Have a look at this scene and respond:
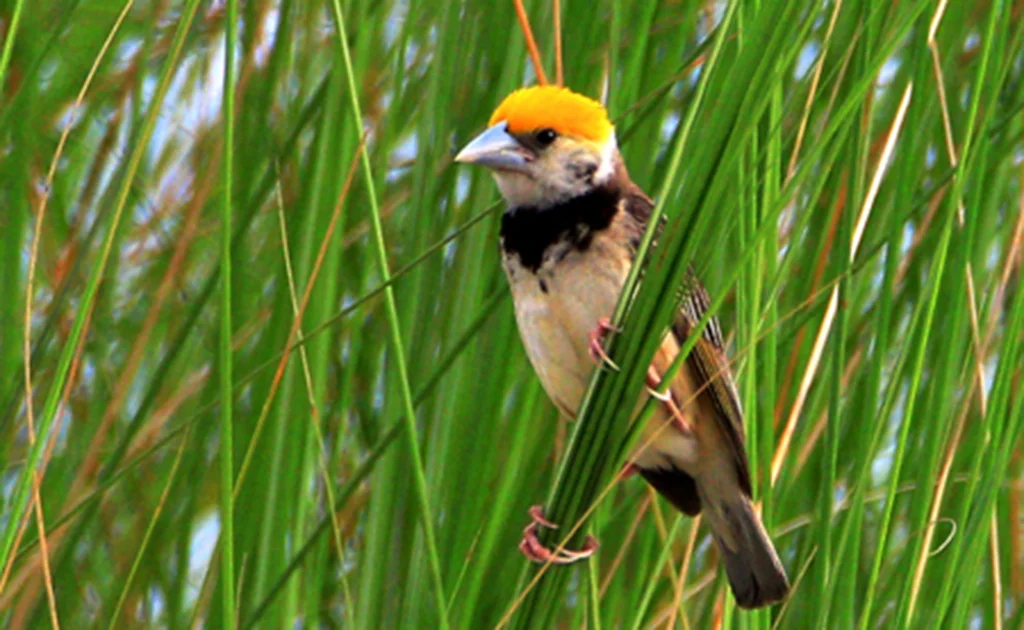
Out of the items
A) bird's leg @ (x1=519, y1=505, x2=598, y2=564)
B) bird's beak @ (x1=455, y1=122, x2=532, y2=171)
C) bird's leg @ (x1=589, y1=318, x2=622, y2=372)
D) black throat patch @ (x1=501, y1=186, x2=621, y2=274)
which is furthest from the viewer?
black throat patch @ (x1=501, y1=186, x2=621, y2=274)

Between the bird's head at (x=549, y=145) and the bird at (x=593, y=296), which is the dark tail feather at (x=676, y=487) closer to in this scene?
the bird at (x=593, y=296)

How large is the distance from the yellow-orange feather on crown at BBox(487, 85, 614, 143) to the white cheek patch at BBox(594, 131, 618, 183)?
11mm

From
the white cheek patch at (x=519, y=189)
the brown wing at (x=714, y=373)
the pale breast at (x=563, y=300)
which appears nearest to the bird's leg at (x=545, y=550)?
the pale breast at (x=563, y=300)

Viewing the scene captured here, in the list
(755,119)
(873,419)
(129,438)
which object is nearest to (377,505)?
(129,438)

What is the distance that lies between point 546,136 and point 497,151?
154 millimetres

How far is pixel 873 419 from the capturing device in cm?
171

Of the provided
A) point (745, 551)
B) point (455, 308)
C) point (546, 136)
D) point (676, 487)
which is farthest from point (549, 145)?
point (745, 551)

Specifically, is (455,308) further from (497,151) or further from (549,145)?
(549,145)

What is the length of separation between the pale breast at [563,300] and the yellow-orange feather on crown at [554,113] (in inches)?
7.2

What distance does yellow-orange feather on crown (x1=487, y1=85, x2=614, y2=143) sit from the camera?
2020 mm

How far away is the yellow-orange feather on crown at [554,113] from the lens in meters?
2.02

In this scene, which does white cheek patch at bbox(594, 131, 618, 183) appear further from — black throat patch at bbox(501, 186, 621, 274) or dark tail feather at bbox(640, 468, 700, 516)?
dark tail feather at bbox(640, 468, 700, 516)

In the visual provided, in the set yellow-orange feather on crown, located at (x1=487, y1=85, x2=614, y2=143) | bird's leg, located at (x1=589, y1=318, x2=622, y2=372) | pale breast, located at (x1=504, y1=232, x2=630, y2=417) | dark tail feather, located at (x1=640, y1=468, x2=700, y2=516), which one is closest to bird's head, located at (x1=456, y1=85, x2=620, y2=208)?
yellow-orange feather on crown, located at (x1=487, y1=85, x2=614, y2=143)

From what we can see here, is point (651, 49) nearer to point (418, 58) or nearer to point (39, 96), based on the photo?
point (418, 58)
